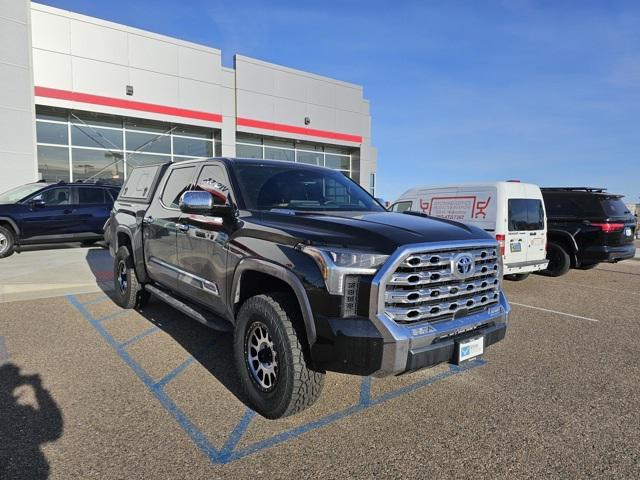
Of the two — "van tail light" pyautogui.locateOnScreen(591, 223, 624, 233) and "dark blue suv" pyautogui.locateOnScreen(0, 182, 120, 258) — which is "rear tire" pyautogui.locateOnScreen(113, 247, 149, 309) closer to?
"dark blue suv" pyautogui.locateOnScreen(0, 182, 120, 258)

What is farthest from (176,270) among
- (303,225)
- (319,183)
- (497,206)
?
(497,206)

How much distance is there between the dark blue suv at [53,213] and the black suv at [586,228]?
11438 mm

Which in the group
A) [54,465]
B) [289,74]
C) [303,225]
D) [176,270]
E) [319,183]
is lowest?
[54,465]

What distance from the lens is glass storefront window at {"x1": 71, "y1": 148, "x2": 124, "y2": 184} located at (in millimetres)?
17578

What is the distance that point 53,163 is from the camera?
666 inches

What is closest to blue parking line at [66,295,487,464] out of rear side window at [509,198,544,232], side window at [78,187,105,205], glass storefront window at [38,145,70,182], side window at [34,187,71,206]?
rear side window at [509,198,544,232]

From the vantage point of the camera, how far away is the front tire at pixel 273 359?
114 inches

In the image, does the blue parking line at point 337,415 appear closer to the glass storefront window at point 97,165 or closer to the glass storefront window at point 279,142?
the glass storefront window at point 97,165

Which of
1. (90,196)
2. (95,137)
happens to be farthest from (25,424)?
(95,137)

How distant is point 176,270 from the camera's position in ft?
15.2

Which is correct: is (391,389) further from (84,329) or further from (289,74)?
(289,74)

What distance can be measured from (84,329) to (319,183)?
3406 millimetres

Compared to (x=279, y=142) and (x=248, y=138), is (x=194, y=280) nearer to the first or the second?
(x=248, y=138)

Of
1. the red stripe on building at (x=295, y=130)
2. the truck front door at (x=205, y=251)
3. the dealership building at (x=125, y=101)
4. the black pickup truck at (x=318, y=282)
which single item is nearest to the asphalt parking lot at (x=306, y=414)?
the black pickup truck at (x=318, y=282)
